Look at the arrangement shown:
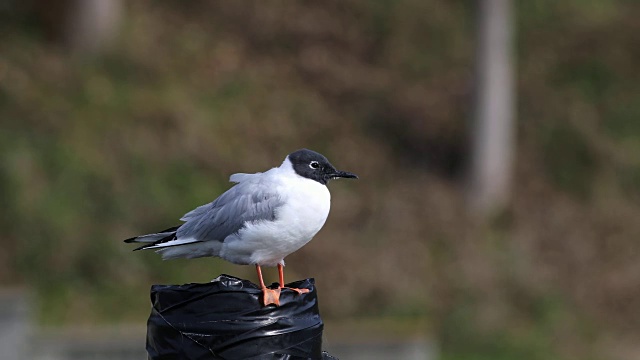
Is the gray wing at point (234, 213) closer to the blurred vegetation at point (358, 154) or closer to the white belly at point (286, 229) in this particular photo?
the white belly at point (286, 229)

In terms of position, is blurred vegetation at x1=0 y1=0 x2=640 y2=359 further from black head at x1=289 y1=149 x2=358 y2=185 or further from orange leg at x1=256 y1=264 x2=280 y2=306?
orange leg at x1=256 y1=264 x2=280 y2=306

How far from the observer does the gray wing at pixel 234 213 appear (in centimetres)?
409

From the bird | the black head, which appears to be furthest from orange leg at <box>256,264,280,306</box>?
the black head

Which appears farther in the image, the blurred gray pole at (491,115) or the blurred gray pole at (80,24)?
the blurred gray pole at (491,115)

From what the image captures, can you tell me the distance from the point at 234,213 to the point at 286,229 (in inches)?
12.2

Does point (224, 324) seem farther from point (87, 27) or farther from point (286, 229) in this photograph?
point (87, 27)

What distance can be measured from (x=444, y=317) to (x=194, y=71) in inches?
235

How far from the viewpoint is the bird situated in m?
3.96

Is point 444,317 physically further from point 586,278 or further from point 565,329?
point 586,278

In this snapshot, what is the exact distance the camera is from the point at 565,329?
14.6 meters

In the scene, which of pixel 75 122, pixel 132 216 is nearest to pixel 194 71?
pixel 75 122

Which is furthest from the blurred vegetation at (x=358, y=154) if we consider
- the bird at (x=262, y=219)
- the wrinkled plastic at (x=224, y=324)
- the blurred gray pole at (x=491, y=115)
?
the wrinkled plastic at (x=224, y=324)

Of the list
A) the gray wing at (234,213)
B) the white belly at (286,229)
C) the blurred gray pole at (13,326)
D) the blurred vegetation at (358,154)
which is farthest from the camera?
the blurred vegetation at (358,154)

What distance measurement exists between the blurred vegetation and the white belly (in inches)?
349
